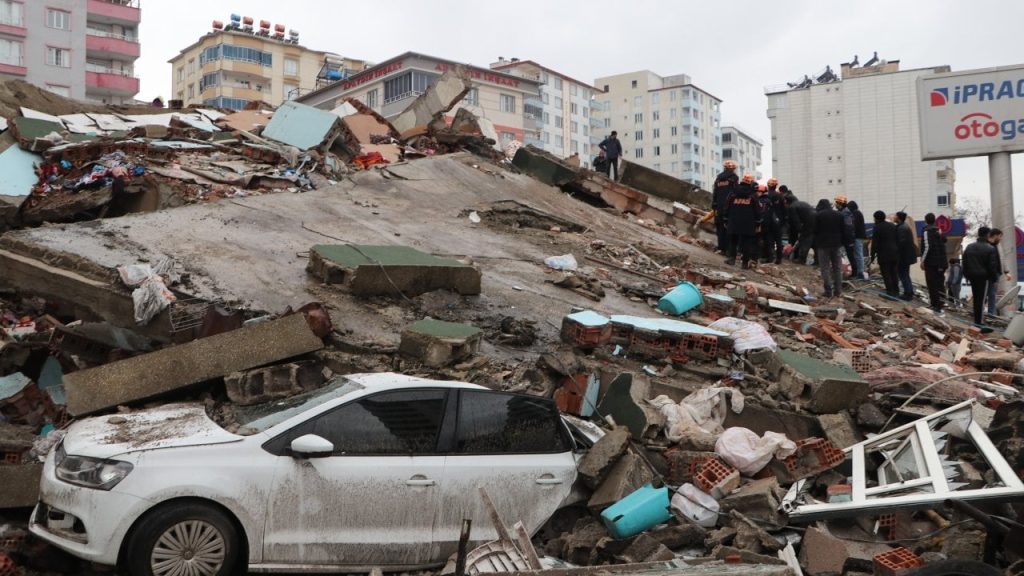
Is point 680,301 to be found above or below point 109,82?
below

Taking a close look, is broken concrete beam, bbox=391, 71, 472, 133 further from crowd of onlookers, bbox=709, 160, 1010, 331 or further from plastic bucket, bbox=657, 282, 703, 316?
plastic bucket, bbox=657, 282, 703, 316

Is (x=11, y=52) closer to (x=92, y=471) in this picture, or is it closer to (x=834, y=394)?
(x=92, y=471)

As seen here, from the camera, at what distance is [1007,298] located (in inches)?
573

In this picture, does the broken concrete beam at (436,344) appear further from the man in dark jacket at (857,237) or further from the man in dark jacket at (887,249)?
the man in dark jacket at (857,237)

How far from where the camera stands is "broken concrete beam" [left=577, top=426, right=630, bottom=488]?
5516 millimetres

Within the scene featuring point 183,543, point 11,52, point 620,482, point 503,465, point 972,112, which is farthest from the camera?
point 11,52

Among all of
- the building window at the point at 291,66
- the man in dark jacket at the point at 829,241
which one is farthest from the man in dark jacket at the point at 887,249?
the building window at the point at 291,66

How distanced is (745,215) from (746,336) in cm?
590

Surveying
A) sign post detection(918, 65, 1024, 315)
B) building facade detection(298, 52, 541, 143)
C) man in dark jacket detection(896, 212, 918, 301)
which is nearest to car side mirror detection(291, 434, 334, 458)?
man in dark jacket detection(896, 212, 918, 301)

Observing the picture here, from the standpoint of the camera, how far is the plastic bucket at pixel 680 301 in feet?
32.1

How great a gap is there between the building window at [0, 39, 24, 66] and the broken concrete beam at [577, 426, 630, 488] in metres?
54.6

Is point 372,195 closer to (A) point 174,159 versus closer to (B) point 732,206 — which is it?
(A) point 174,159

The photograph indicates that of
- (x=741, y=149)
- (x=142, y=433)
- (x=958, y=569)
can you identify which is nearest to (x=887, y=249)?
(x=958, y=569)

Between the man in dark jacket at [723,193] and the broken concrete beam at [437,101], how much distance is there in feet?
25.0
